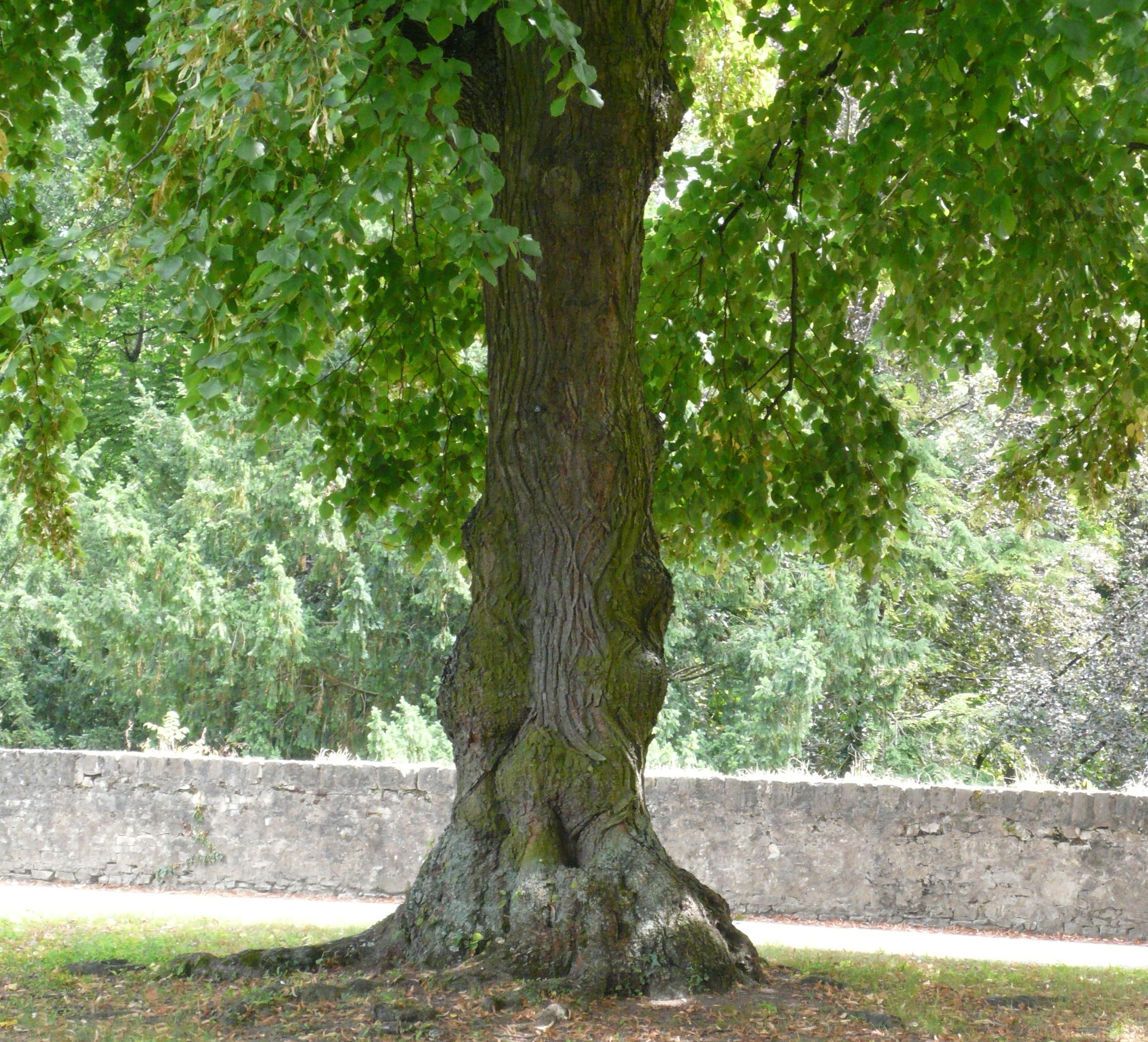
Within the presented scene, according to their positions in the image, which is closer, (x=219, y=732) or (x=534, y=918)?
(x=534, y=918)

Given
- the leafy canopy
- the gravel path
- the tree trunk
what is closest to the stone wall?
the gravel path

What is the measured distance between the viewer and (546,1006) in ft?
15.3

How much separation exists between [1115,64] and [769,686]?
51.2 ft

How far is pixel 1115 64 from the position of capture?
149 inches

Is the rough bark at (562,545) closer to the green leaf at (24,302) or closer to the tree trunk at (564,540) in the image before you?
the tree trunk at (564,540)

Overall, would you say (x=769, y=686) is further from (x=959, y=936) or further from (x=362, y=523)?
(x=959, y=936)

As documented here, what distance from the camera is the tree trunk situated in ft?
17.5

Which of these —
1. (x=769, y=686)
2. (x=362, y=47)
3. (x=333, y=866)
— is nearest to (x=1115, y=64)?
(x=362, y=47)

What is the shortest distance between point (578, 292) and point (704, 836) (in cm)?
691

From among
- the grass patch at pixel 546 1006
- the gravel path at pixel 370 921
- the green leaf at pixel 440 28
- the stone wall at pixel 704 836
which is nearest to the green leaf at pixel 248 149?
the green leaf at pixel 440 28

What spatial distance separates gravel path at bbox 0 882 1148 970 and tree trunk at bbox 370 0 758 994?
3813 mm

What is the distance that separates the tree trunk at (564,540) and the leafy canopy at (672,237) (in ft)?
1.01

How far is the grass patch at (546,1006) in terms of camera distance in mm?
4520

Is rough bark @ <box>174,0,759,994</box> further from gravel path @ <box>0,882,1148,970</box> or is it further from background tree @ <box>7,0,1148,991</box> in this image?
gravel path @ <box>0,882,1148,970</box>
